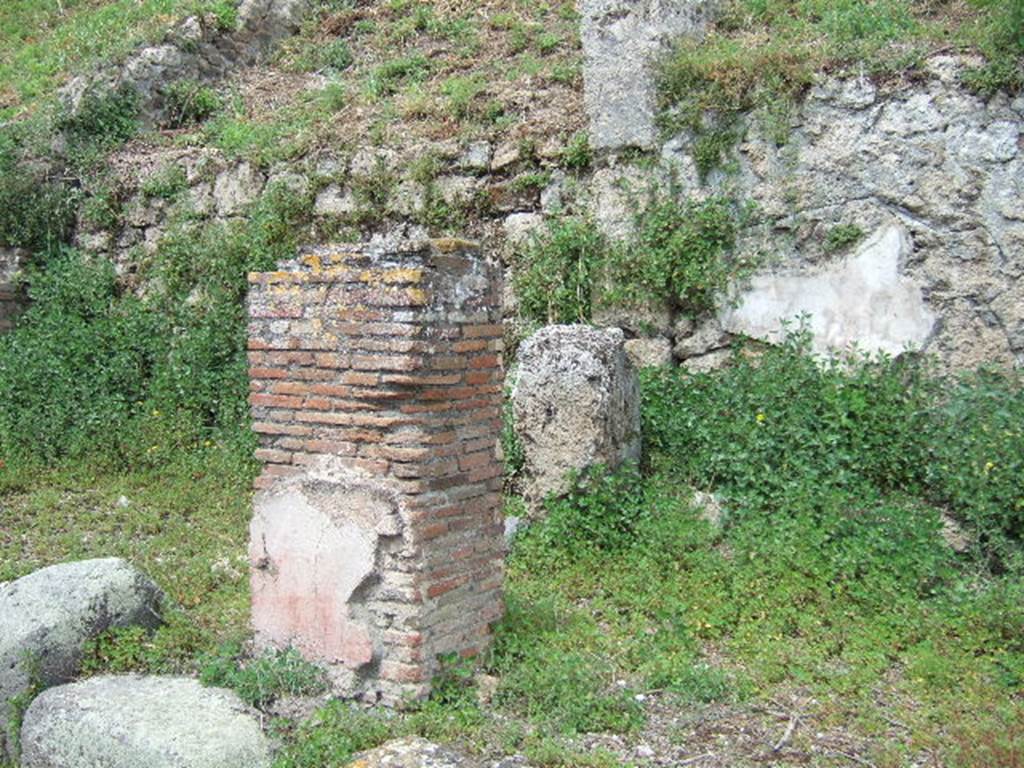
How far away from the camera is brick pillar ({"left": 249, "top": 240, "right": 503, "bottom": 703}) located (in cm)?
427

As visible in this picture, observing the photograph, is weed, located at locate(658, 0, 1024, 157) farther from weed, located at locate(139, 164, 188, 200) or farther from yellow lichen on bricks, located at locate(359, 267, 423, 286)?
weed, located at locate(139, 164, 188, 200)

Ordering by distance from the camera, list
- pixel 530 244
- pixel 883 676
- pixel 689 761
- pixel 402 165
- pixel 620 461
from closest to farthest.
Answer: pixel 689 761, pixel 883 676, pixel 620 461, pixel 530 244, pixel 402 165

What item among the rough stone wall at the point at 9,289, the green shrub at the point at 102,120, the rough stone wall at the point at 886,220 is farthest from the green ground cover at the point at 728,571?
the green shrub at the point at 102,120

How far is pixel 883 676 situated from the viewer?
4758mm

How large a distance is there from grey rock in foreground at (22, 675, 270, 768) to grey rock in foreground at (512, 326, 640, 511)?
283cm

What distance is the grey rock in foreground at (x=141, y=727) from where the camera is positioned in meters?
3.85

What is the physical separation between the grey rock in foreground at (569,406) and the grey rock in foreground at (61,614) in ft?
8.44

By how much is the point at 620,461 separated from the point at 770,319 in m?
1.77

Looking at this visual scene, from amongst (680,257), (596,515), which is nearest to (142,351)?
(680,257)

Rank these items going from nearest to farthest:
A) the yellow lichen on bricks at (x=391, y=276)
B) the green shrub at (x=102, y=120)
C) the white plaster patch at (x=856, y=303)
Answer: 1. the yellow lichen on bricks at (x=391, y=276)
2. the white plaster patch at (x=856, y=303)
3. the green shrub at (x=102, y=120)

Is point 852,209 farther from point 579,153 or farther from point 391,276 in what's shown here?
point 391,276

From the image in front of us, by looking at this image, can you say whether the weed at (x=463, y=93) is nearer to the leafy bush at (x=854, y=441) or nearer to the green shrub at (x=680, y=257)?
the green shrub at (x=680, y=257)

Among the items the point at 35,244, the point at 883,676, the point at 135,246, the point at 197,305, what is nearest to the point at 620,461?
the point at 883,676

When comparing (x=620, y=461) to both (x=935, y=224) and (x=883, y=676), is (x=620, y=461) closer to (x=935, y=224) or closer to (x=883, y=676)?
(x=883, y=676)
